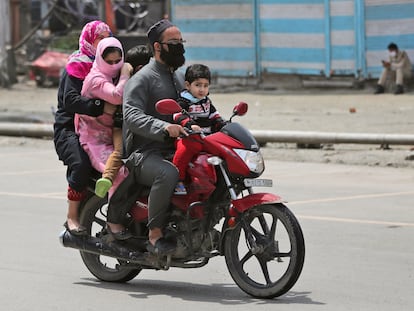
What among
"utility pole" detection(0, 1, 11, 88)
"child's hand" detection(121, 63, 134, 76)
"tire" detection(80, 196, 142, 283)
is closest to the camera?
"child's hand" detection(121, 63, 134, 76)

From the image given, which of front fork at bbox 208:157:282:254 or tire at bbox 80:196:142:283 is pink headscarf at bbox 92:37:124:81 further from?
front fork at bbox 208:157:282:254

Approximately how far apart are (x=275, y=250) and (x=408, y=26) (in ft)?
61.5

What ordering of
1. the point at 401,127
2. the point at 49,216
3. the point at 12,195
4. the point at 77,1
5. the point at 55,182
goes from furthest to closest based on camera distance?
1. the point at 77,1
2. the point at 401,127
3. the point at 55,182
4. the point at 12,195
5. the point at 49,216

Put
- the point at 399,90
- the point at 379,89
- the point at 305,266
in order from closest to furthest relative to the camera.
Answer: the point at 305,266
the point at 399,90
the point at 379,89

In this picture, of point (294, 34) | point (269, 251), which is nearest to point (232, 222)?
point (269, 251)

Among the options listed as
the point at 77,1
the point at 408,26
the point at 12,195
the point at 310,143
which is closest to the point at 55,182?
the point at 12,195

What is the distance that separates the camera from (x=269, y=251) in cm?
756

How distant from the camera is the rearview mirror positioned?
7.40 meters

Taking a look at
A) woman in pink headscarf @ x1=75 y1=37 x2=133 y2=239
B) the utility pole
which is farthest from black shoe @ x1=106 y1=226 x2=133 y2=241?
the utility pole

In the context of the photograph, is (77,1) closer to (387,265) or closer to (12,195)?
(12,195)

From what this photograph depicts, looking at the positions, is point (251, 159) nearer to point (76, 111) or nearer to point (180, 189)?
point (180, 189)

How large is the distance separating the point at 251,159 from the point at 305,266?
177cm

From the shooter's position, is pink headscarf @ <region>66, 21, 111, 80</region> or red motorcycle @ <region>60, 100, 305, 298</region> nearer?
red motorcycle @ <region>60, 100, 305, 298</region>

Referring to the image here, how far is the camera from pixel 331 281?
8.30m
